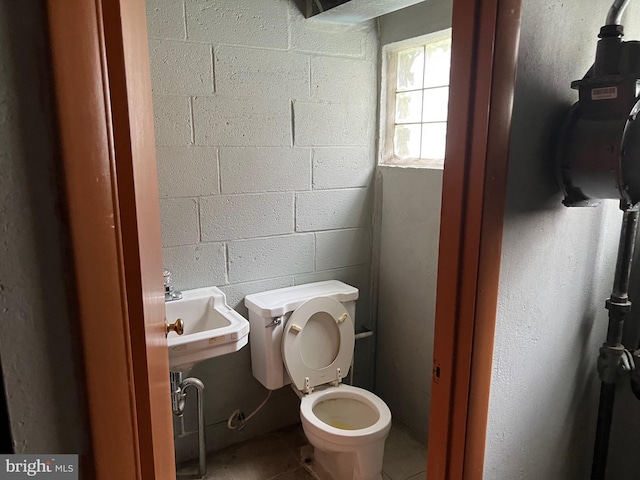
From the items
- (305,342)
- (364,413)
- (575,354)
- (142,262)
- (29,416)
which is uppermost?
(142,262)

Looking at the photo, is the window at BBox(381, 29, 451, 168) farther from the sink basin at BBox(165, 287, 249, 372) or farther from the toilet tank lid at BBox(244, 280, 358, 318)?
the sink basin at BBox(165, 287, 249, 372)

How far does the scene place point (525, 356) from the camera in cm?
116

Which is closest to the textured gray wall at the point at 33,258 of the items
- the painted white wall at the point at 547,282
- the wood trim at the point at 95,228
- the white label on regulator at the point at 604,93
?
the wood trim at the point at 95,228

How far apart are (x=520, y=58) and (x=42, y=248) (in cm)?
93

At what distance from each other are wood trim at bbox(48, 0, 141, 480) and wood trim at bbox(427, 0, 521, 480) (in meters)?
0.69

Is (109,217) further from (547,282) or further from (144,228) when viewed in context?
(547,282)

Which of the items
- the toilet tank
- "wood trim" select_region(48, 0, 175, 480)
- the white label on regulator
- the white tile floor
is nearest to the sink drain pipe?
the white tile floor

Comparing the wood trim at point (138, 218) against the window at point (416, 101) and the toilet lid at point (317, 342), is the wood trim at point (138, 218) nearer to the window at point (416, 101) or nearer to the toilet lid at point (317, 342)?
the toilet lid at point (317, 342)

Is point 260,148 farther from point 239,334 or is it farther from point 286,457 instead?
point 286,457

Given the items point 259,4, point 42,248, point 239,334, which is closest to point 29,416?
point 42,248

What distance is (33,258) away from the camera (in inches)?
21.5

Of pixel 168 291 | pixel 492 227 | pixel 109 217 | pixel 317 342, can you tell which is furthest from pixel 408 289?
pixel 109 217

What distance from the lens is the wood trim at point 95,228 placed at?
531 mm

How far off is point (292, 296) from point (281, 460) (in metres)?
0.79
